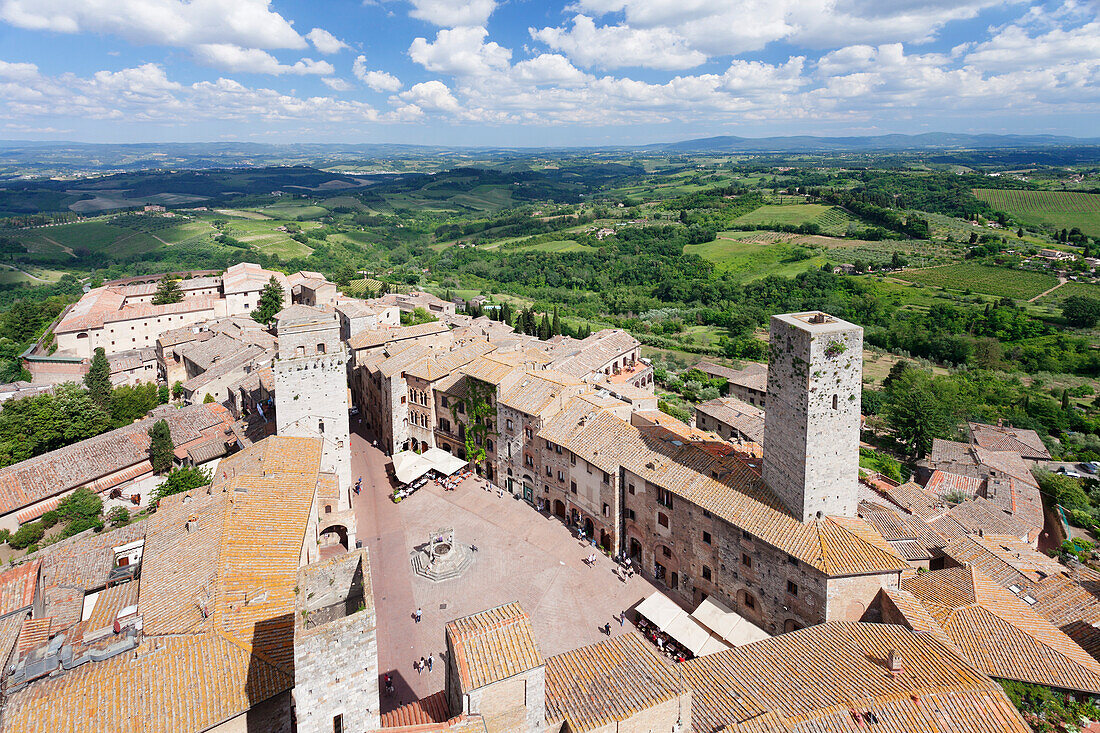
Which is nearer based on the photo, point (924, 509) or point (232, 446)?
point (924, 509)

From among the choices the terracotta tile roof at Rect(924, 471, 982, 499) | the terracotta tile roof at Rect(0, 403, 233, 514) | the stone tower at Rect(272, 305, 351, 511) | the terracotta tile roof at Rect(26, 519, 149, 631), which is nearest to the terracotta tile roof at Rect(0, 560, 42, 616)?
the terracotta tile roof at Rect(26, 519, 149, 631)

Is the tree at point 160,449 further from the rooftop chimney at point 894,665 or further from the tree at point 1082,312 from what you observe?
the tree at point 1082,312

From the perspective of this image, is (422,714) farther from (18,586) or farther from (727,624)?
(18,586)

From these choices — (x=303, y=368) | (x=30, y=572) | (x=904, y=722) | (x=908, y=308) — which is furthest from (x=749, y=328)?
(x=30, y=572)

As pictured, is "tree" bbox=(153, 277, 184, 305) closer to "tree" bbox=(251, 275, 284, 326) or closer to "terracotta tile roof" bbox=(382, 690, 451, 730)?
"tree" bbox=(251, 275, 284, 326)

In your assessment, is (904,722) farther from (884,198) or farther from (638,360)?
(884,198)

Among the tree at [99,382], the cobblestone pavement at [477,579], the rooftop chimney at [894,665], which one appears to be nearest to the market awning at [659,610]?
the cobblestone pavement at [477,579]
